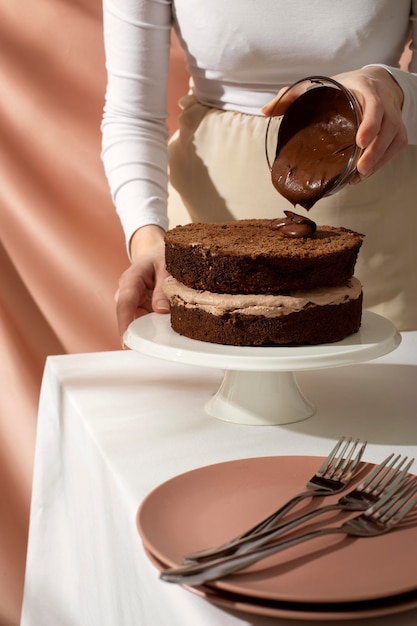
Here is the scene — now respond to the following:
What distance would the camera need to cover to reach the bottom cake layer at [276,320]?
937 mm

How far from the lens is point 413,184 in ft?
5.11

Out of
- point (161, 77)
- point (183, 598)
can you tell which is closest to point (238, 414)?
point (183, 598)

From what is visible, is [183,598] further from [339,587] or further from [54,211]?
[54,211]

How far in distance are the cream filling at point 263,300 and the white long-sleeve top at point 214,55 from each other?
428 millimetres

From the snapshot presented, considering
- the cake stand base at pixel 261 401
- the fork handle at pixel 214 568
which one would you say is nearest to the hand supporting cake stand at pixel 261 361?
the cake stand base at pixel 261 401

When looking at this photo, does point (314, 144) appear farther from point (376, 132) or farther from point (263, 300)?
point (263, 300)

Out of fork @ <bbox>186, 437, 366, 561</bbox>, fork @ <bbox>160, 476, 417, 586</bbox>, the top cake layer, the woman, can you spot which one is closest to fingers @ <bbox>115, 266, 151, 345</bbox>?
the woman

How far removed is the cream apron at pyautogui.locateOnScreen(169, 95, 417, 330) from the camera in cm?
153

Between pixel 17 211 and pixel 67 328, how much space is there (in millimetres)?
327

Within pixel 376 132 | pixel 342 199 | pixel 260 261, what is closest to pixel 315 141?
pixel 376 132

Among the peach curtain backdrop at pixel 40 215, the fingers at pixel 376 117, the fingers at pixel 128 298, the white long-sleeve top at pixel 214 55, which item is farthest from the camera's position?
the peach curtain backdrop at pixel 40 215

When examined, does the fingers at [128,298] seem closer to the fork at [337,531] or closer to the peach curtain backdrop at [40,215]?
the fork at [337,531]

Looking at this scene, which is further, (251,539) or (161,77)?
(161,77)

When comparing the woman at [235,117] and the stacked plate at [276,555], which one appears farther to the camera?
the woman at [235,117]
